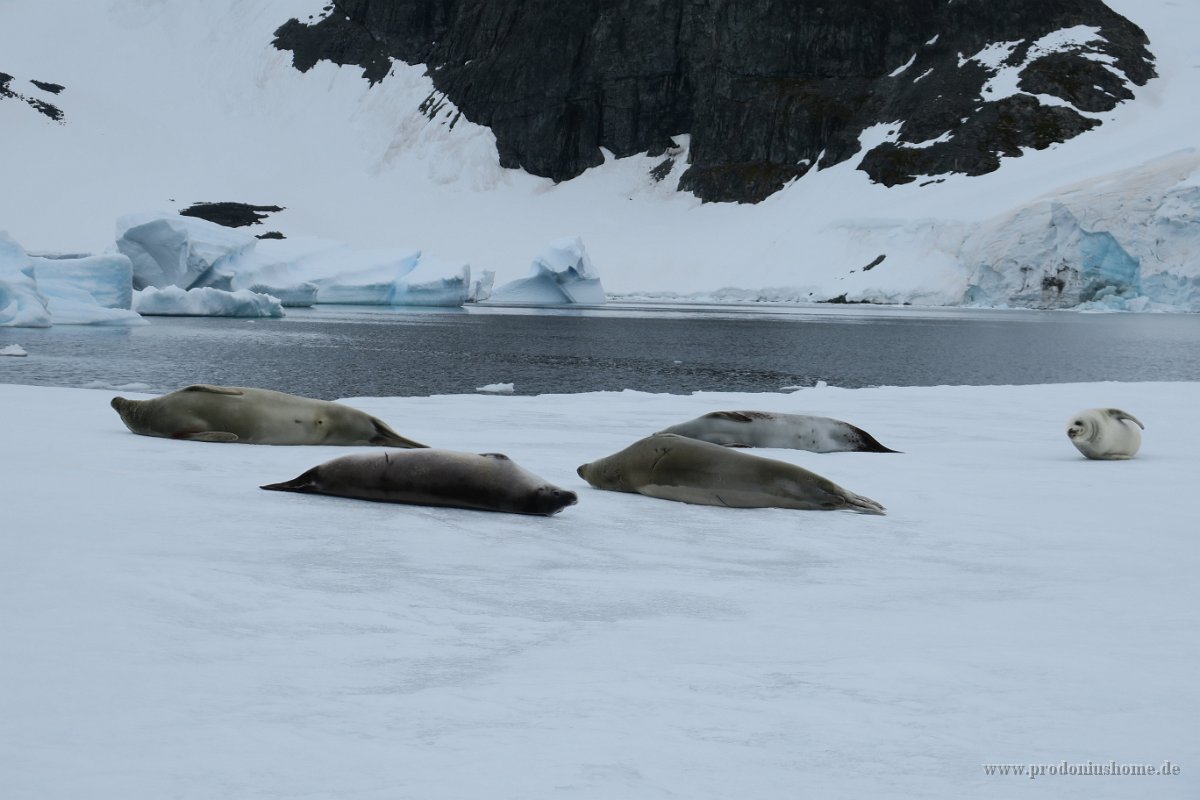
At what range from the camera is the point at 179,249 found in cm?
4175

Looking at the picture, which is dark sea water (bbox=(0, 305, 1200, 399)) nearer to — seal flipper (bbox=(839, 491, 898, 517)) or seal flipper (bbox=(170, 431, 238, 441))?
seal flipper (bbox=(170, 431, 238, 441))

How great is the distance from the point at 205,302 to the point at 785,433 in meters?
38.5

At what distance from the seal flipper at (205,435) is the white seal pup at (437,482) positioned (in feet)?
7.59

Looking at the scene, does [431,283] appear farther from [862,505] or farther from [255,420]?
[862,505]

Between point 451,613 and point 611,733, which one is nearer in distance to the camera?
point 611,733

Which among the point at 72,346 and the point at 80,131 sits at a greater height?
the point at 80,131

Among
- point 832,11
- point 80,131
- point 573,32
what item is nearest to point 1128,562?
point 832,11

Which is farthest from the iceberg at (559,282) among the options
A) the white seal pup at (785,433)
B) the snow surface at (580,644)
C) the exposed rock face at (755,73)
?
the snow surface at (580,644)

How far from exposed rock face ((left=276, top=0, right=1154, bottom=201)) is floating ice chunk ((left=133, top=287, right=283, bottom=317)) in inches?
2067

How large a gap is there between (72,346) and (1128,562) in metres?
26.2

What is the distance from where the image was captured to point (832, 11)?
94.2m

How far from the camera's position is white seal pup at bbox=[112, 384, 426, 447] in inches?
325

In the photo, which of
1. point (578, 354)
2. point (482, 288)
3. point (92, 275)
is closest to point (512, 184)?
point (482, 288)

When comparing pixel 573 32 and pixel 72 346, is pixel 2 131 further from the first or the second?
pixel 72 346
